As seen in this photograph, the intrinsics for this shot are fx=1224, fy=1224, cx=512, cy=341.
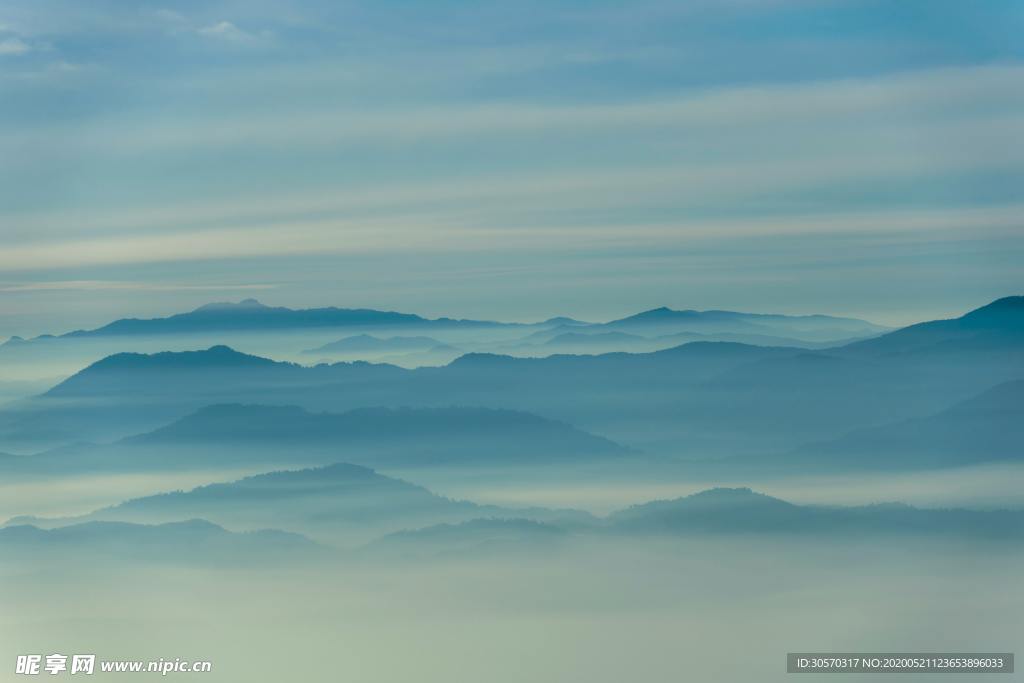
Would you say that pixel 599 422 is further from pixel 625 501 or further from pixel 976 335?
pixel 976 335

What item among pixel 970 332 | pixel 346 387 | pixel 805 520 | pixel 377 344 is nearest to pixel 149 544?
pixel 346 387

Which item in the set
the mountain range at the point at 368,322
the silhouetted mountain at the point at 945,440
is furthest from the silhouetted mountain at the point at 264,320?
the silhouetted mountain at the point at 945,440

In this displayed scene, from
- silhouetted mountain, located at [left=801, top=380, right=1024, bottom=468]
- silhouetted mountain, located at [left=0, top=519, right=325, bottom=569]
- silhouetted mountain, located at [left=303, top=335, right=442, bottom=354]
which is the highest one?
silhouetted mountain, located at [left=303, top=335, right=442, bottom=354]

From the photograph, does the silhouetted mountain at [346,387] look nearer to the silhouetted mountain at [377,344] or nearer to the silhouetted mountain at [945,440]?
the silhouetted mountain at [377,344]

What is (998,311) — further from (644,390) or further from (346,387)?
(346,387)

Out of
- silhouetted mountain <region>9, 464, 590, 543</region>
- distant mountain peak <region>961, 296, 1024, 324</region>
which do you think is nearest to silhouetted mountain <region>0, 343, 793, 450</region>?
silhouetted mountain <region>9, 464, 590, 543</region>

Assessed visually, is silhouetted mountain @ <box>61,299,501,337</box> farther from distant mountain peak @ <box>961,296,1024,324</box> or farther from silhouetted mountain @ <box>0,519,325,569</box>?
distant mountain peak @ <box>961,296,1024,324</box>

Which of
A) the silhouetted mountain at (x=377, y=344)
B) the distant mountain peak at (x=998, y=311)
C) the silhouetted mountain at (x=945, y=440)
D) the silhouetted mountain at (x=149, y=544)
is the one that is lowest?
the silhouetted mountain at (x=149, y=544)
